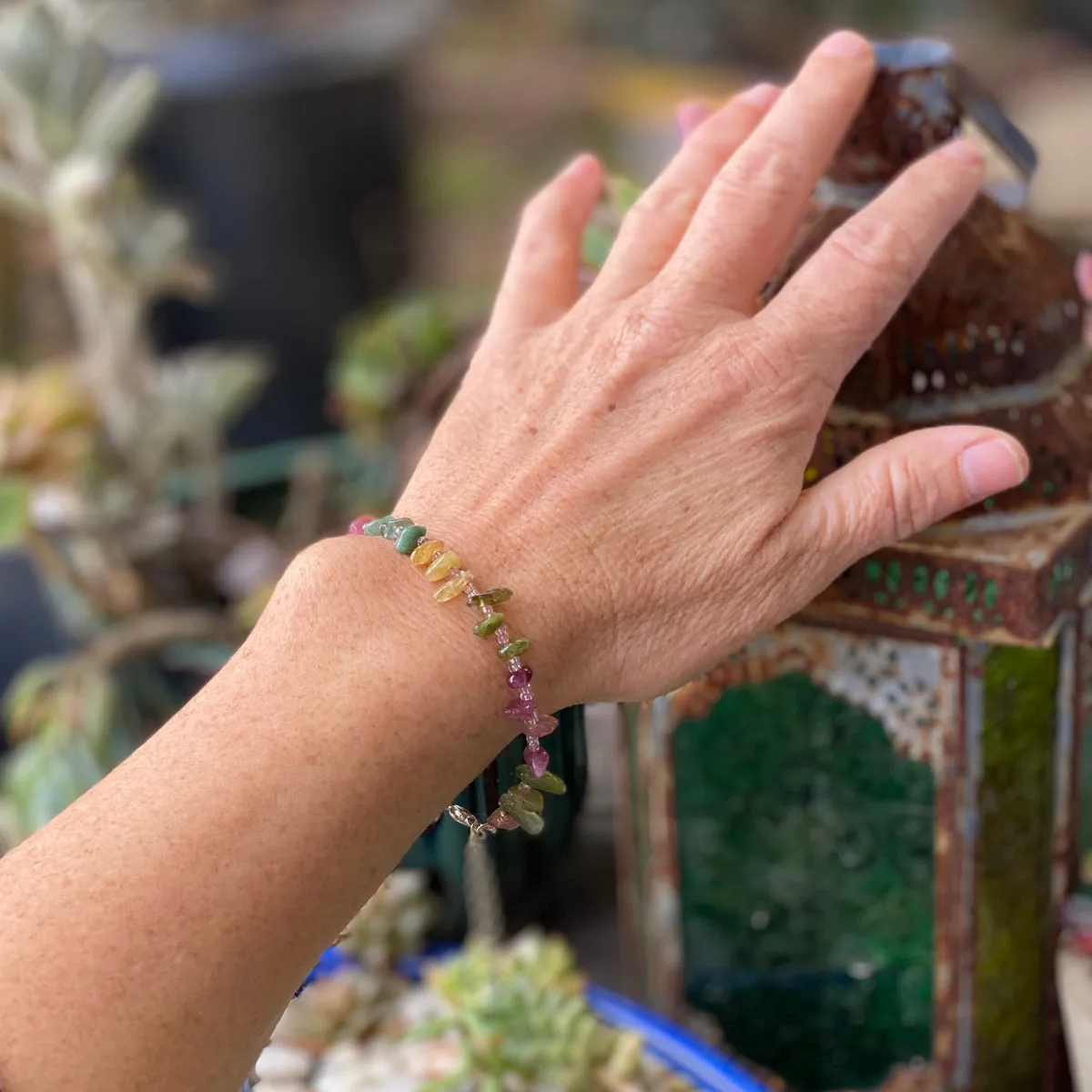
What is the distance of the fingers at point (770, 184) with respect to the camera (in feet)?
1.66

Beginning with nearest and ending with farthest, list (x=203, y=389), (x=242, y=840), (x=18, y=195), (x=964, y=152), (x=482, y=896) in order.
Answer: (x=242, y=840) < (x=964, y=152) < (x=482, y=896) < (x=18, y=195) < (x=203, y=389)

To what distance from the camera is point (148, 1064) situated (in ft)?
1.30

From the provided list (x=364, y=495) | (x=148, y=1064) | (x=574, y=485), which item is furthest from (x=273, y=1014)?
(x=364, y=495)

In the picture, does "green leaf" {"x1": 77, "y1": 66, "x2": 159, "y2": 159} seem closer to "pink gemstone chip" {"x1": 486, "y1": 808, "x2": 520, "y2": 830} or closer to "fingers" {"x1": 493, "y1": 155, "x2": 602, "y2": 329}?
"fingers" {"x1": 493, "y1": 155, "x2": 602, "y2": 329}

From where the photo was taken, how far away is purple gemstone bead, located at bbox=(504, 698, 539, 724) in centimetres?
46

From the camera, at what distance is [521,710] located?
1.52 feet

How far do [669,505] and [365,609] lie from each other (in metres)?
0.13

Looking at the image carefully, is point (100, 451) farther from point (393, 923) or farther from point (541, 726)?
point (541, 726)

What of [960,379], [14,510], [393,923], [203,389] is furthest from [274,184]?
[960,379]

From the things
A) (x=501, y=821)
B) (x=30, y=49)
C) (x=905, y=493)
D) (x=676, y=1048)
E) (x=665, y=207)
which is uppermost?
(x=30, y=49)

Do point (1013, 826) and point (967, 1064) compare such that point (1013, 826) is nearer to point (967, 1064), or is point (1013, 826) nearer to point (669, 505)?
point (967, 1064)

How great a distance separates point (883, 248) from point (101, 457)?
642mm

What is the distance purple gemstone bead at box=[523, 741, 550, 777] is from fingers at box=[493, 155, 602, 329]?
0.63 feet

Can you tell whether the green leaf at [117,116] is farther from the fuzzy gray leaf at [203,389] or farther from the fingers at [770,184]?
the fingers at [770,184]
